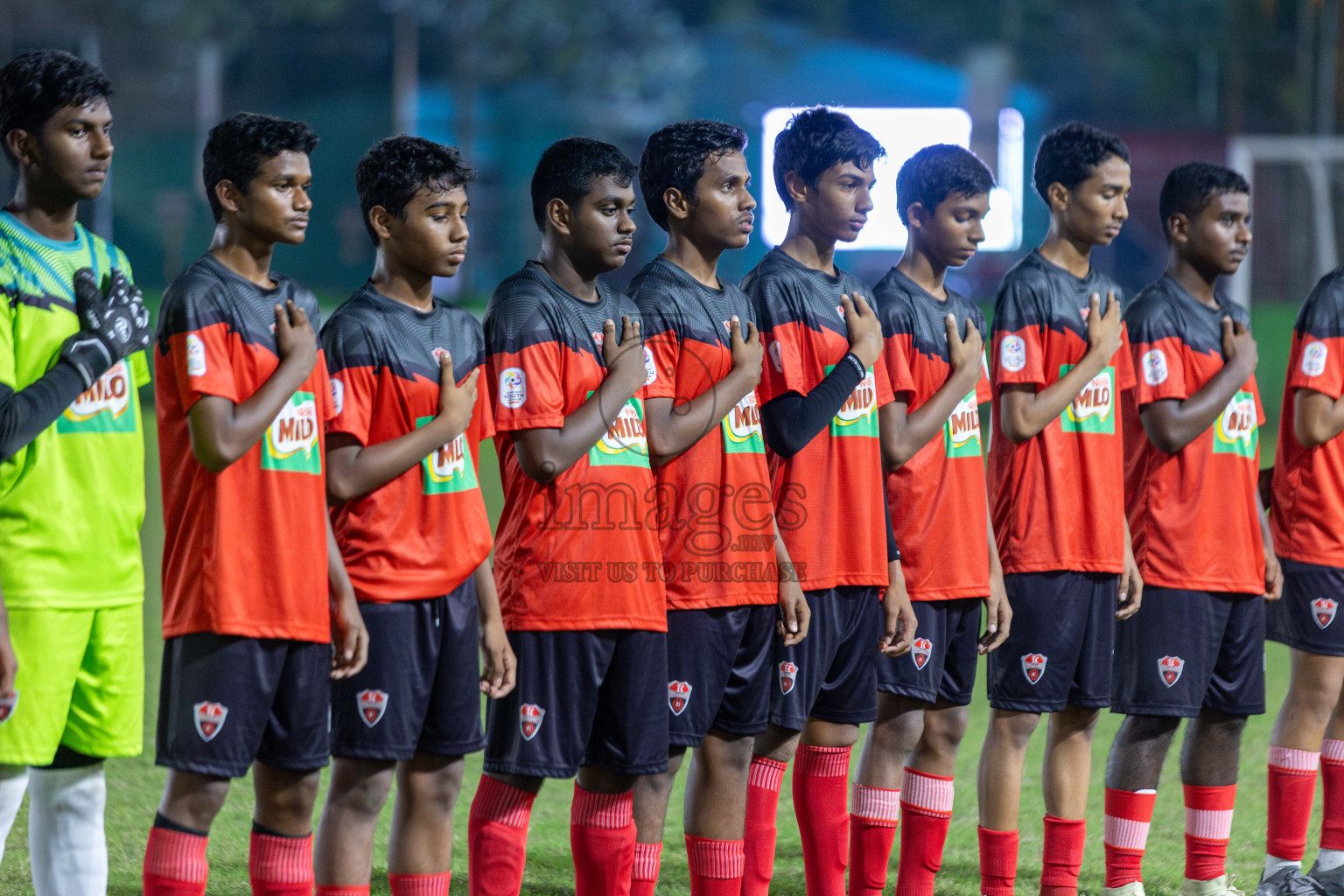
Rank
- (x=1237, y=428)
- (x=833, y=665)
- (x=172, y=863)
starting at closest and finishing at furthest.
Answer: (x=172, y=863) < (x=833, y=665) < (x=1237, y=428)

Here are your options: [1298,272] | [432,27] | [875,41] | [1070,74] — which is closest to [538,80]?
[432,27]

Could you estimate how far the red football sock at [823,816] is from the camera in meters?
3.54

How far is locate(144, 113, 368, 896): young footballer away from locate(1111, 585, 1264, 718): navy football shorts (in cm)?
209

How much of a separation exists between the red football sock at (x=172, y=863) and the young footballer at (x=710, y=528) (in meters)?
0.98

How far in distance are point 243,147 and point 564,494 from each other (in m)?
0.95

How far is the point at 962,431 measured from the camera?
12.3ft

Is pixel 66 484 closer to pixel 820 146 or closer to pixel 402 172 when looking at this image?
pixel 402 172

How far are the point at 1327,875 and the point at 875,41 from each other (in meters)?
20.2

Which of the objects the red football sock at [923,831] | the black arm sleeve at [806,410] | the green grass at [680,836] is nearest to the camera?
the black arm sleeve at [806,410]

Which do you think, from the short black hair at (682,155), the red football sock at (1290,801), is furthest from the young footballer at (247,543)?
the red football sock at (1290,801)

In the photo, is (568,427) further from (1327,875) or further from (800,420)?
(1327,875)

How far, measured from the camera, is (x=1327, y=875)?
407 cm

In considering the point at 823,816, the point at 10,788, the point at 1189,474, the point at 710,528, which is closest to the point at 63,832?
the point at 10,788

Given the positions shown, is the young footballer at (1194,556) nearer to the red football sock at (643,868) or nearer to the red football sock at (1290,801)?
the red football sock at (1290,801)
